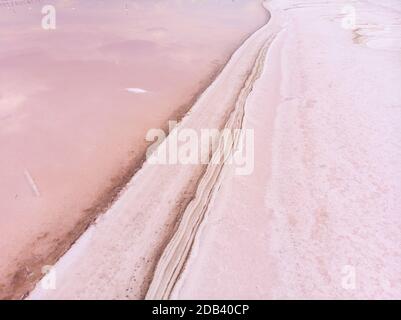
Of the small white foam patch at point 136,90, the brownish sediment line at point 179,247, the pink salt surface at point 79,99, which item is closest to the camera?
the brownish sediment line at point 179,247

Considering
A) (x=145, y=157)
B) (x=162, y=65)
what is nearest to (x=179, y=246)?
(x=145, y=157)

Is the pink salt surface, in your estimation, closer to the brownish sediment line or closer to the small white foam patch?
the small white foam patch

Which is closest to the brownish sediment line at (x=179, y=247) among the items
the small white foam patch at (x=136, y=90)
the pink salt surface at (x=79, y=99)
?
the pink salt surface at (x=79, y=99)

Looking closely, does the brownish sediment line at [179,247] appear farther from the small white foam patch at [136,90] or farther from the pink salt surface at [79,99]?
the small white foam patch at [136,90]

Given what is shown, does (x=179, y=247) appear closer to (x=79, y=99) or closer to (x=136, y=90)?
(x=79, y=99)

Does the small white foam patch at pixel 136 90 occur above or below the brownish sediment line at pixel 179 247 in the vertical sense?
above

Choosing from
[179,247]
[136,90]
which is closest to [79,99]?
[136,90]

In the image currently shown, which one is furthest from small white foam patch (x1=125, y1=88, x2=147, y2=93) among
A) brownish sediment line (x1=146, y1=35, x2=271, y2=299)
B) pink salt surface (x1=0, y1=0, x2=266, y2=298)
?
brownish sediment line (x1=146, y1=35, x2=271, y2=299)

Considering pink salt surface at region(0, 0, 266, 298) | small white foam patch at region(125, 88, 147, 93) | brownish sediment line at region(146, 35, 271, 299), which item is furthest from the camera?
small white foam patch at region(125, 88, 147, 93)
